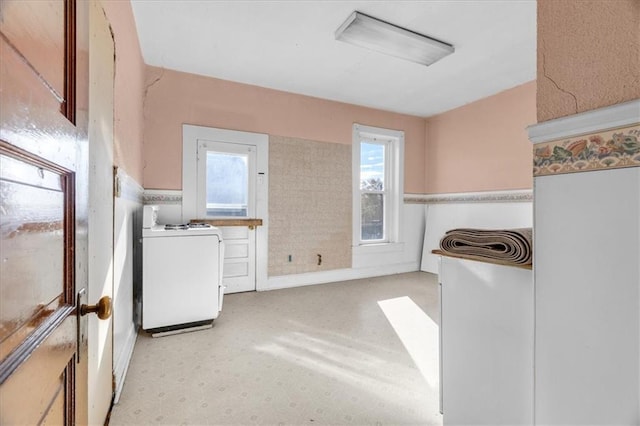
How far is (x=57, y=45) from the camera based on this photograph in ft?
1.80

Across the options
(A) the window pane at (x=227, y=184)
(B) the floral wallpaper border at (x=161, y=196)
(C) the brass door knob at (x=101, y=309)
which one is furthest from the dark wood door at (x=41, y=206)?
(A) the window pane at (x=227, y=184)

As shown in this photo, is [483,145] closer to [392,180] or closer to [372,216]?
[392,180]

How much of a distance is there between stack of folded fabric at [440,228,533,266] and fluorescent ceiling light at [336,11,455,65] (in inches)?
77.8

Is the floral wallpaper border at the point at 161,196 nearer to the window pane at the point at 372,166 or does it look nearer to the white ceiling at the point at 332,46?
the white ceiling at the point at 332,46

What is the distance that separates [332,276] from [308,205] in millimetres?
1031

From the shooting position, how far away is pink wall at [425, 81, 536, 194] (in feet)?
12.1

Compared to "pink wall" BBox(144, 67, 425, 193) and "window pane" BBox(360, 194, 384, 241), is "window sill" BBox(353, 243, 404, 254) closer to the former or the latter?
"window pane" BBox(360, 194, 384, 241)

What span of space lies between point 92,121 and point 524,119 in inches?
166

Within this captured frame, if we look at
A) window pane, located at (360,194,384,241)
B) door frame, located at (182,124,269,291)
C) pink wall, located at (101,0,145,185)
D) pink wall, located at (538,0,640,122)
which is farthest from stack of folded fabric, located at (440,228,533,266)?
window pane, located at (360,194,384,241)

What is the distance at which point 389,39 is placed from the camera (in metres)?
2.60

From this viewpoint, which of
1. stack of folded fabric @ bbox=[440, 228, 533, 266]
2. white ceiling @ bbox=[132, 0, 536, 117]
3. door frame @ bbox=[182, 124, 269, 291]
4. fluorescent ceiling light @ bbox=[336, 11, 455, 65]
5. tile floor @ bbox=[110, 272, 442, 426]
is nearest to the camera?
stack of folded fabric @ bbox=[440, 228, 533, 266]

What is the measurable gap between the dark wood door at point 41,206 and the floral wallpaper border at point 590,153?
109cm

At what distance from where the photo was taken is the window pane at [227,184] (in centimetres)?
352

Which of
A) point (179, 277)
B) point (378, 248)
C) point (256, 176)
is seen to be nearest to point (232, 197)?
point (256, 176)
